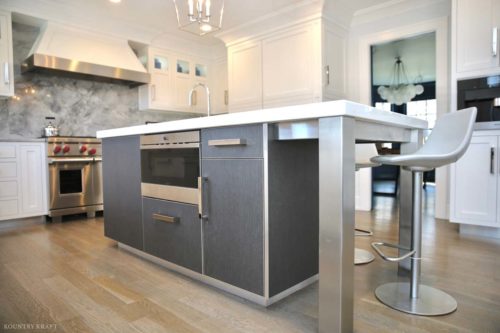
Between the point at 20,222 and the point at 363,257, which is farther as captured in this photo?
the point at 20,222

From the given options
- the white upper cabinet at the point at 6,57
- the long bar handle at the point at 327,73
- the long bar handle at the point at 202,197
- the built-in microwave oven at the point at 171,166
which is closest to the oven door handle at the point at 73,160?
the white upper cabinet at the point at 6,57

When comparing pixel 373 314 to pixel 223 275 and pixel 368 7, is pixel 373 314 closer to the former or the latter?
pixel 223 275

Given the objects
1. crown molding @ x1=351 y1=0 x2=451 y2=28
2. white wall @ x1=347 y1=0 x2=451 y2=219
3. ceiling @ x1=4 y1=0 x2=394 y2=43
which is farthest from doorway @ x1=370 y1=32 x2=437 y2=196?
ceiling @ x1=4 y1=0 x2=394 y2=43

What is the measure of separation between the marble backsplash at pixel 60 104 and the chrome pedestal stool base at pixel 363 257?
3686 mm

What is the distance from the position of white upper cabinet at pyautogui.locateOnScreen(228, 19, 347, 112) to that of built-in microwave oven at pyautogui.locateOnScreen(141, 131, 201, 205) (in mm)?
2370

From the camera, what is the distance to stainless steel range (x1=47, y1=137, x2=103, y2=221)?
3533 millimetres

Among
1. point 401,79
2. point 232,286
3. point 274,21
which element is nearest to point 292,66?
point 274,21

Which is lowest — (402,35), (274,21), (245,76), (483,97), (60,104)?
(483,97)

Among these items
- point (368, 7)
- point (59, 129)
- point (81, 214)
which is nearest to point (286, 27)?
point (368, 7)

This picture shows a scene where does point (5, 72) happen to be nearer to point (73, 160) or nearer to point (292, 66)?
point (73, 160)

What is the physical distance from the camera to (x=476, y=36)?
9.23 feet

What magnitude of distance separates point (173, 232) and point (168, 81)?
11.7ft

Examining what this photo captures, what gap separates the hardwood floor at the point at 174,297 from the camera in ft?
4.44

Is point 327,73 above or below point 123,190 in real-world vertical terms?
above
